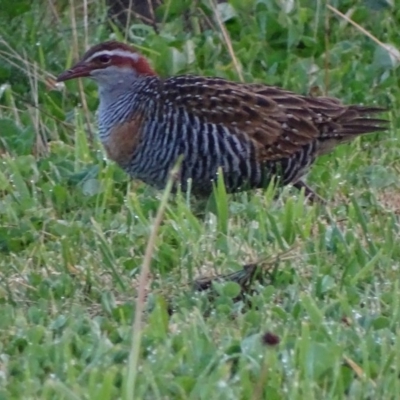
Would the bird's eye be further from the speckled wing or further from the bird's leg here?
the bird's leg

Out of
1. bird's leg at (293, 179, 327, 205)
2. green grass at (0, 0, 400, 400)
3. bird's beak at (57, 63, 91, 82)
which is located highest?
bird's beak at (57, 63, 91, 82)

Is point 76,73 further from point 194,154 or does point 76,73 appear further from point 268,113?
point 268,113

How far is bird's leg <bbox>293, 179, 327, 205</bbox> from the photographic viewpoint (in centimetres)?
617

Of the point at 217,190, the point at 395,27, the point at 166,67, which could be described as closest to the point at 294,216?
the point at 217,190

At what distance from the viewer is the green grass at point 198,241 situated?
4074mm

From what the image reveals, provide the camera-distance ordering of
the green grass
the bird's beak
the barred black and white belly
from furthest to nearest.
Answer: the bird's beak → the barred black and white belly → the green grass

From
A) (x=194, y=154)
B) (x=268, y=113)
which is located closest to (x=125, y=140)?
(x=194, y=154)

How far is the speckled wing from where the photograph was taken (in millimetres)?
6262

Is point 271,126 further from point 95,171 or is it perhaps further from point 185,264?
point 185,264

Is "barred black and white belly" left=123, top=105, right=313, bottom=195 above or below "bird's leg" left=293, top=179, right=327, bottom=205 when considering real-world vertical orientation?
above

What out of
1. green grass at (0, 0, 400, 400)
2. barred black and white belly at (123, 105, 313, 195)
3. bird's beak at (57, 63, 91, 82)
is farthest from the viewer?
bird's beak at (57, 63, 91, 82)

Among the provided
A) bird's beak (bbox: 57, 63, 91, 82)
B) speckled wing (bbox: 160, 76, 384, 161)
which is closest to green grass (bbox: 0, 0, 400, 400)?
speckled wing (bbox: 160, 76, 384, 161)

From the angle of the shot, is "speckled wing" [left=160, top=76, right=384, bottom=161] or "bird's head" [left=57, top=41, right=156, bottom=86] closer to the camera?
"speckled wing" [left=160, top=76, right=384, bottom=161]

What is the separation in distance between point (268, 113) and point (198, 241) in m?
1.22
